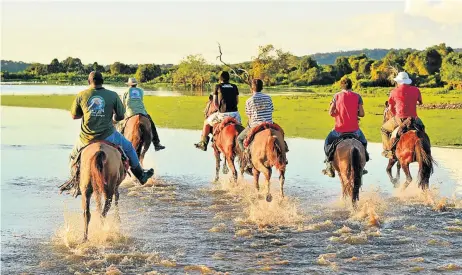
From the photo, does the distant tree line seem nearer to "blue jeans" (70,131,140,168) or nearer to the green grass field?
the green grass field

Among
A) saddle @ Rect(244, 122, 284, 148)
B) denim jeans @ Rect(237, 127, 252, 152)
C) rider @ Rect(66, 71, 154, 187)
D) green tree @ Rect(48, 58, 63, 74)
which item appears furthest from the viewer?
green tree @ Rect(48, 58, 63, 74)

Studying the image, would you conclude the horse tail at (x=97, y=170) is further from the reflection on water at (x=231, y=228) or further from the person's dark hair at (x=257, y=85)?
the person's dark hair at (x=257, y=85)

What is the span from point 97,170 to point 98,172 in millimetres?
33

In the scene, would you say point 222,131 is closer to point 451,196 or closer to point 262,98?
point 262,98

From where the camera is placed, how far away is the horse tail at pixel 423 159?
1355 centimetres

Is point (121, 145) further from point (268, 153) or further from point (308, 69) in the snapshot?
point (308, 69)

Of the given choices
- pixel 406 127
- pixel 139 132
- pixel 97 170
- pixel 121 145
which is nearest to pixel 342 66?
pixel 139 132

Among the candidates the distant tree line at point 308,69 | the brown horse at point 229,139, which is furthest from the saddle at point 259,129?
the distant tree line at point 308,69

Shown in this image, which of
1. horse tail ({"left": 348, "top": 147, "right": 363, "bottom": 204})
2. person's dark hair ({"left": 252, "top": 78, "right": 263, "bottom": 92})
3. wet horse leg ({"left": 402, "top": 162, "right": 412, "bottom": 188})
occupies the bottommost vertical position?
wet horse leg ({"left": 402, "top": 162, "right": 412, "bottom": 188})

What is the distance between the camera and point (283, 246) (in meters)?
10.3

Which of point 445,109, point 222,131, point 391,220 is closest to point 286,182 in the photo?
point 222,131

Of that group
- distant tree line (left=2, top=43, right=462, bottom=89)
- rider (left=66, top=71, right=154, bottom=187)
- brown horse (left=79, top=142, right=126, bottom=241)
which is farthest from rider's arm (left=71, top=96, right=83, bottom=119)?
distant tree line (left=2, top=43, right=462, bottom=89)

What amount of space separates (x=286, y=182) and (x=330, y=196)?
1.83 m

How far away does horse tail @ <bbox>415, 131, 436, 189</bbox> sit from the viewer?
13.6 meters
